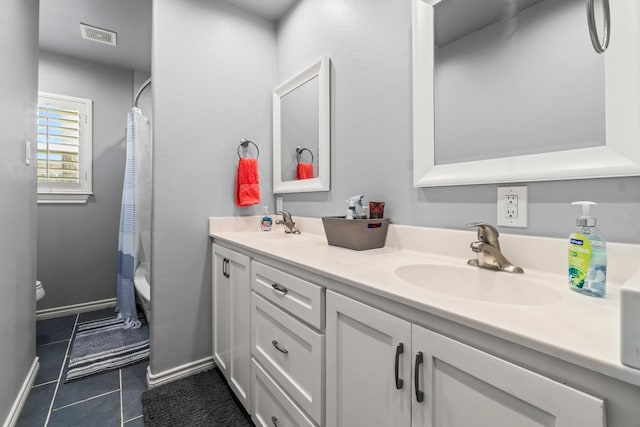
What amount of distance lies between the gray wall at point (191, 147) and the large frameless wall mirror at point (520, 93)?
1.28m

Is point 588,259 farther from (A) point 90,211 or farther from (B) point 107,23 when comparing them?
(A) point 90,211

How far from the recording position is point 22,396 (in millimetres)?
1479

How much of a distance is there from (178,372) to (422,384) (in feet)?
5.50

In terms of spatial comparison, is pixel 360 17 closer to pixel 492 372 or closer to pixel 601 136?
pixel 601 136

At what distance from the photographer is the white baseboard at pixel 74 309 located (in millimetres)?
2579

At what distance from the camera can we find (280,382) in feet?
3.56

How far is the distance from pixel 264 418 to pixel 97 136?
9.93ft

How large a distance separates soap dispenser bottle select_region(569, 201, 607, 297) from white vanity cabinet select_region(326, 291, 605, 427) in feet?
1.24

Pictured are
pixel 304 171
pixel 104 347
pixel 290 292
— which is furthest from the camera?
pixel 104 347

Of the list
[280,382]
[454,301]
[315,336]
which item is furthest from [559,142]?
[280,382]

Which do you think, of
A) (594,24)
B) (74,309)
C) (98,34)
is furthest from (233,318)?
(98,34)

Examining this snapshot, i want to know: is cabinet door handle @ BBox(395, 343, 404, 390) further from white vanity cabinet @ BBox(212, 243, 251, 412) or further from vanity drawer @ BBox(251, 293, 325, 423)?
white vanity cabinet @ BBox(212, 243, 251, 412)

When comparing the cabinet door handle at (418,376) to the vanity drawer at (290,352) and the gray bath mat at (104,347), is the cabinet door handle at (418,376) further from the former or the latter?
the gray bath mat at (104,347)

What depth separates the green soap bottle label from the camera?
67 centimetres
